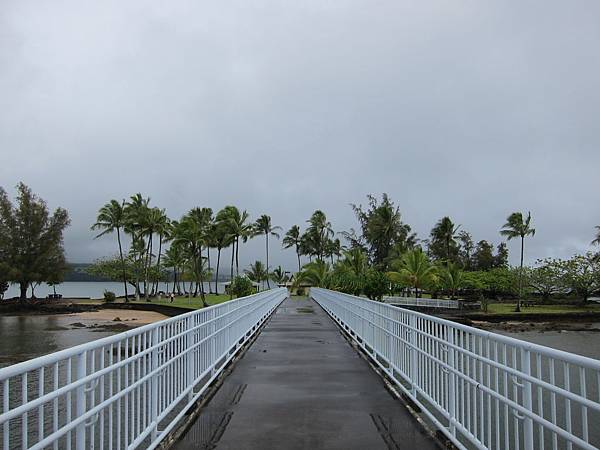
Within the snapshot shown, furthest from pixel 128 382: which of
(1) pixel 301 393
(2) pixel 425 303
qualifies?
(2) pixel 425 303

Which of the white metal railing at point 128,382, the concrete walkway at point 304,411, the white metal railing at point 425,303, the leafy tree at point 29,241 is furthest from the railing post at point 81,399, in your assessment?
the leafy tree at point 29,241

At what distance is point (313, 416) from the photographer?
624cm

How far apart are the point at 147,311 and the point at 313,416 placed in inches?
1912

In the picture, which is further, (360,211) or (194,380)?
(360,211)

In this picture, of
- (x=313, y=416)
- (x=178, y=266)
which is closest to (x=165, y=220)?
(x=178, y=266)

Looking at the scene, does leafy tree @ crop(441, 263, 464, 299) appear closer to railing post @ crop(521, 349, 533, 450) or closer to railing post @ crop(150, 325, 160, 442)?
railing post @ crop(150, 325, 160, 442)

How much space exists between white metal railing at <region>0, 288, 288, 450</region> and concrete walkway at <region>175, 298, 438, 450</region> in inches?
15.2

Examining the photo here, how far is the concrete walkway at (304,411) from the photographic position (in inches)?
209

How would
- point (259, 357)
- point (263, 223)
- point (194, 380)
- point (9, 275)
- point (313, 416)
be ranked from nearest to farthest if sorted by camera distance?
1. point (313, 416)
2. point (194, 380)
3. point (259, 357)
4. point (9, 275)
5. point (263, 223)

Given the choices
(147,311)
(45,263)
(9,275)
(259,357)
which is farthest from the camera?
(45,263)

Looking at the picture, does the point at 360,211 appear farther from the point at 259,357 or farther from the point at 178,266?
the point at 259,357

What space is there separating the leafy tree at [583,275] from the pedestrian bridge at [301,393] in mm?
47625

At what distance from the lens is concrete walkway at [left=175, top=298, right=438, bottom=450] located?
5.31 meters

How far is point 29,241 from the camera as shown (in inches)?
2564
